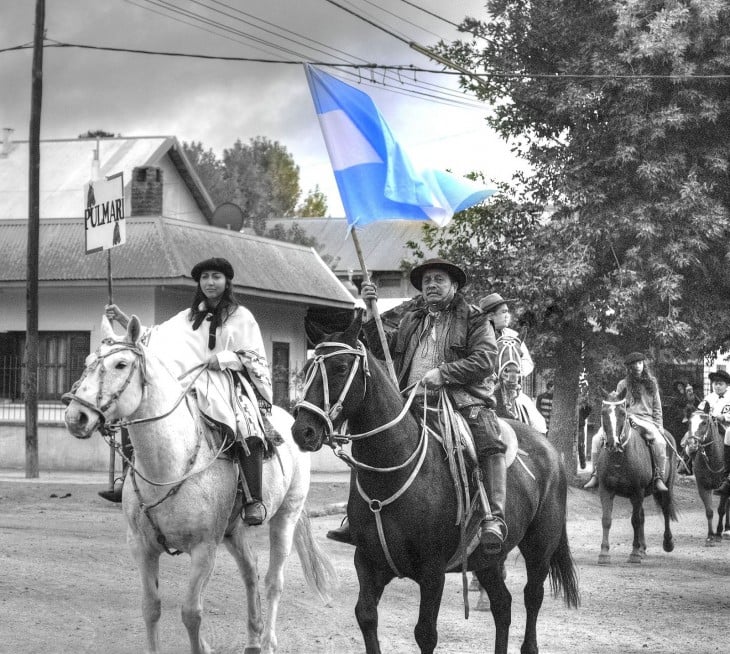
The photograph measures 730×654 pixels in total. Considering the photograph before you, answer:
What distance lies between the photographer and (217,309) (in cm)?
889

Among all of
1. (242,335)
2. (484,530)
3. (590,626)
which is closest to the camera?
(484,530)

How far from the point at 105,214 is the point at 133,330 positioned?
873cm

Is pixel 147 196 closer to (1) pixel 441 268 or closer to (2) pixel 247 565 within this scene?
(2) pixel 247 565

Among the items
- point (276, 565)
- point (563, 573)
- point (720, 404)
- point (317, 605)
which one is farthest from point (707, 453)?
point (276, 565)

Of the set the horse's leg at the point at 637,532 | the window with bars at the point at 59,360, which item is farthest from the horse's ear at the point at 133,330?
the window with bars at the point at 59,360

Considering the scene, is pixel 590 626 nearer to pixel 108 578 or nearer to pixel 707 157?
pixel 108 578

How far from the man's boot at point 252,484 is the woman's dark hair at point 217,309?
101cm

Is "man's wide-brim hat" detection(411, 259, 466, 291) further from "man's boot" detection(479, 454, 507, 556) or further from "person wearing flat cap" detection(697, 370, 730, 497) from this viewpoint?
"person wearing flat cap" detection(697, 370, 730, 497)

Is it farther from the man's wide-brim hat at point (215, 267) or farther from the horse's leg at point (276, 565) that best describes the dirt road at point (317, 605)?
the man's wide-brim hat at point (215, 267)

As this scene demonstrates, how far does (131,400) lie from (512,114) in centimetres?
1822

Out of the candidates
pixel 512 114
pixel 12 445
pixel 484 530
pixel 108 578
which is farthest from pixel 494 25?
pixel 484 530

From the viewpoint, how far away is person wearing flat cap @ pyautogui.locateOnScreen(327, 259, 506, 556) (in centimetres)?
736

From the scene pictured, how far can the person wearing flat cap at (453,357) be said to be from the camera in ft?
24.2

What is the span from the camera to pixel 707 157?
2269 centimetres
